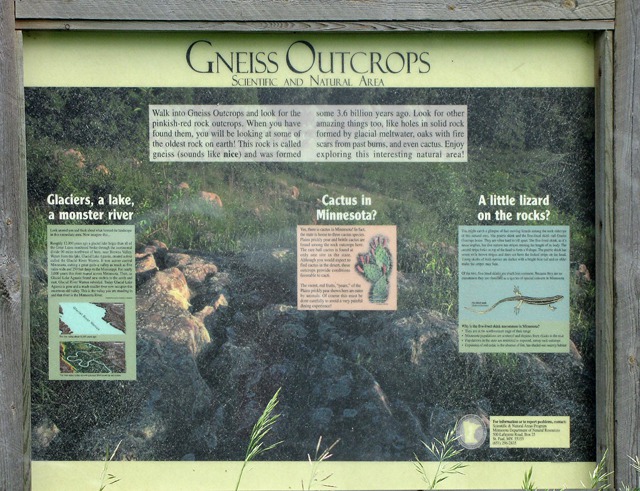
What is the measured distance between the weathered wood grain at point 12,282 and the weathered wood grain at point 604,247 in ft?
7.61

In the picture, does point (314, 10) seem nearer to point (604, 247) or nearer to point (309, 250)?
point (309, 250)

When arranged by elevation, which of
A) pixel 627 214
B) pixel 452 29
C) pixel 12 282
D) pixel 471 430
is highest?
pixel 452 29

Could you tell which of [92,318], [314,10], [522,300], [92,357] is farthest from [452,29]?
[92,357]

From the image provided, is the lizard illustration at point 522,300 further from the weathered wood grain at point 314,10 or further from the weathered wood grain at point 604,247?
the weathered wood grain at point 314,10

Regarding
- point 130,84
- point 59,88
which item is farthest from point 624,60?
point 59,88

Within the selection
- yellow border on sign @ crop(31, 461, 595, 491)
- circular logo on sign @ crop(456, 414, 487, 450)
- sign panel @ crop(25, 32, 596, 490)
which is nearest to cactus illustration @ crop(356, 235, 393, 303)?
sign panel @ crop(25, 32, 596, 490)

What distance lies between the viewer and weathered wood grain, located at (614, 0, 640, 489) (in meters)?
2.90

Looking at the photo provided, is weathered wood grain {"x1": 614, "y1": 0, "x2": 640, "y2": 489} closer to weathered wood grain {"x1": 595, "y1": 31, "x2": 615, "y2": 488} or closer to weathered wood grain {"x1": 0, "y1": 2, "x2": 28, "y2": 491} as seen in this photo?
weathered wood grain {"x1": 595, "y1": 31, "x2": 615, "y2": 488}

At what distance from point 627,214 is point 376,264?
1.02 m

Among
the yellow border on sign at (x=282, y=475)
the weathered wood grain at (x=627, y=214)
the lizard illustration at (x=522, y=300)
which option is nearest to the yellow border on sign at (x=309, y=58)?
the weathered wood grain at (x=627, y=214)

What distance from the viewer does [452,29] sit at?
2.91m

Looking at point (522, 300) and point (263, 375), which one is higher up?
point (522, 300)

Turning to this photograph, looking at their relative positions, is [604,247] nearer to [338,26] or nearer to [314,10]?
[338,26]

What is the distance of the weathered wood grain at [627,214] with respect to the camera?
2.90 metres
